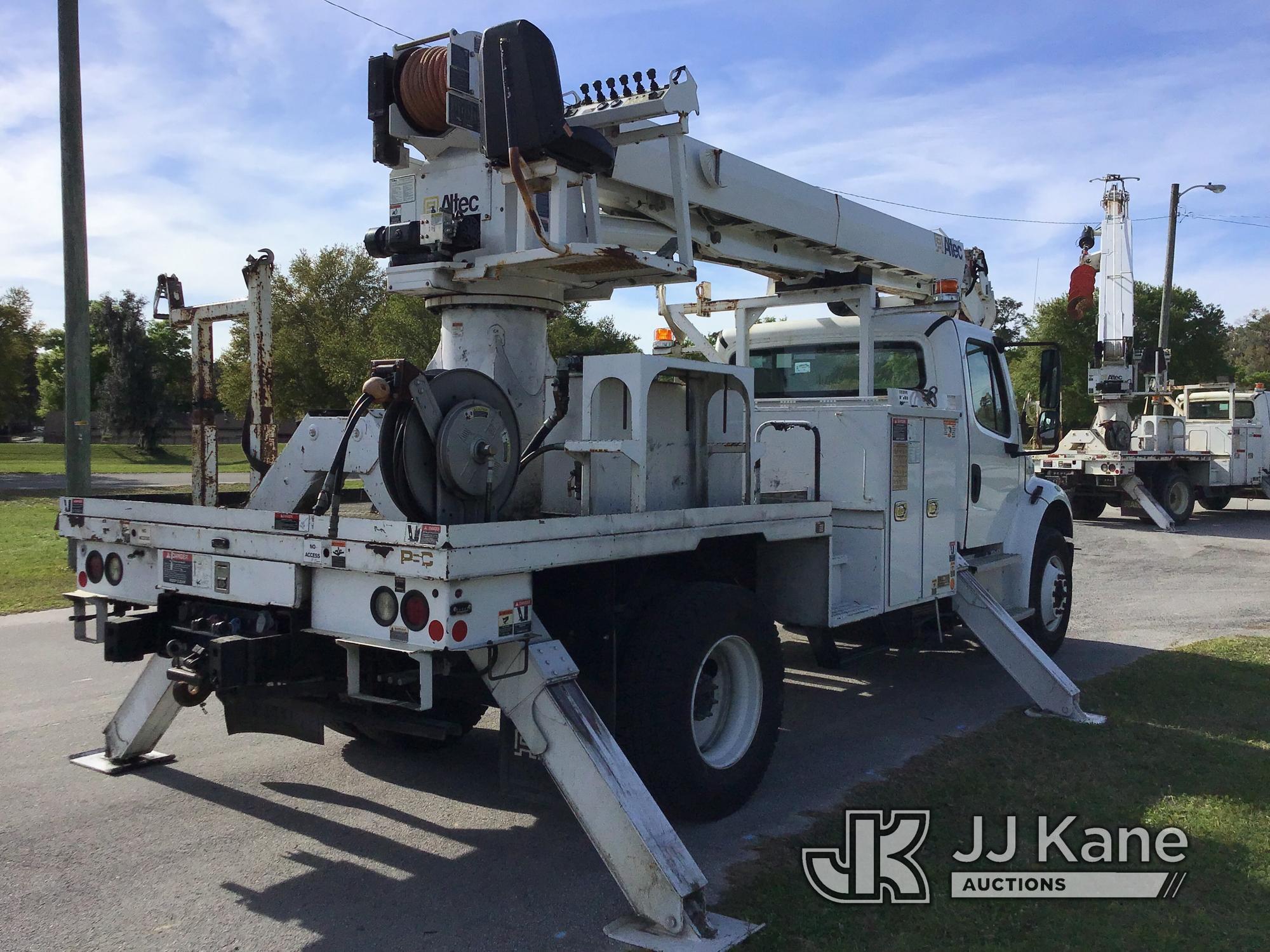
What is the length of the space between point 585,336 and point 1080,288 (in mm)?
17454

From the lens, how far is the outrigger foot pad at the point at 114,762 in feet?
17.5

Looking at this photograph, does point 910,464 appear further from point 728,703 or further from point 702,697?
point 702,697

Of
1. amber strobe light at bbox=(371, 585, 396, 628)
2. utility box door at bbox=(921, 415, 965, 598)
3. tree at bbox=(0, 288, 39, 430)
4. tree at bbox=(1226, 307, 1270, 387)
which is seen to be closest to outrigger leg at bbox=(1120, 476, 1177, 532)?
utility box door at bbox=(921, 415, 965, 598)

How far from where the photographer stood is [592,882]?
13.7ft

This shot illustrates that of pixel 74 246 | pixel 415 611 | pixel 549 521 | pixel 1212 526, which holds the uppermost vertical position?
pixel 74 246

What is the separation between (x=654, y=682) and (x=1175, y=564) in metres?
12.4

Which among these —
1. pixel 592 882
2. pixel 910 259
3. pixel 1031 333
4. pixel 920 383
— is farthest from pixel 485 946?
pixel 1031 333

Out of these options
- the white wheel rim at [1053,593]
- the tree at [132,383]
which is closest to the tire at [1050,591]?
the white wheel rim at [1053,593]

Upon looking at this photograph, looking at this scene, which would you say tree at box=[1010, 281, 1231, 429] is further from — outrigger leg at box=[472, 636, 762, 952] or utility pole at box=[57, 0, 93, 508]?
outrigger leg at box=[472, 636, 762, 952]

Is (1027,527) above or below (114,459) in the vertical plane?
above

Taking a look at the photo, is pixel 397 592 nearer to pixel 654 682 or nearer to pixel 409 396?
pixel 409 396

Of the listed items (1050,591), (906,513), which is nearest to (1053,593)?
(1050,591)

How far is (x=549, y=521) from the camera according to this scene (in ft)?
12.6

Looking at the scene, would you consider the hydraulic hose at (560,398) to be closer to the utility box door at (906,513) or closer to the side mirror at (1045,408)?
the utility box door at (906,513)
